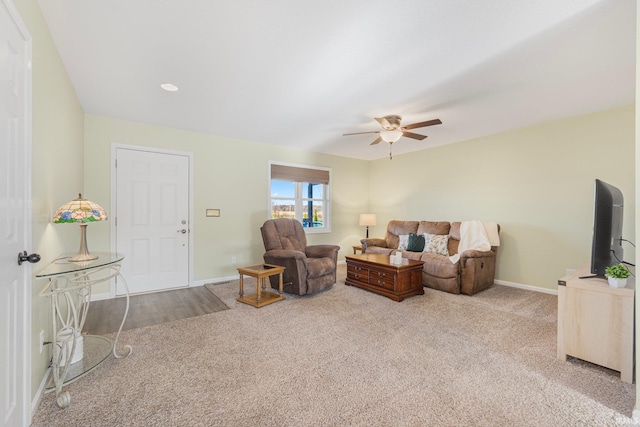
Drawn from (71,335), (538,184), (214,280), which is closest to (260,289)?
(214,280)

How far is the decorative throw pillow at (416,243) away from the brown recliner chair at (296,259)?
4.94ft

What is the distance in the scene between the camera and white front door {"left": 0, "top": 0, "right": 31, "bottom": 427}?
1233 mm

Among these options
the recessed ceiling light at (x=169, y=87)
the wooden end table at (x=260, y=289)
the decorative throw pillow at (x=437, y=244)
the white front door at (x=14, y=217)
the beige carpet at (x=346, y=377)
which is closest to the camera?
the white front door at (x=14, y=217)

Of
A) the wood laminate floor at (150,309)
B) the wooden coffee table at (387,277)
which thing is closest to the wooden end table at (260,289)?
the wood laminate floor at (150,309)

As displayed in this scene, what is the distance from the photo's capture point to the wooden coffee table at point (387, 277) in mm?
3643

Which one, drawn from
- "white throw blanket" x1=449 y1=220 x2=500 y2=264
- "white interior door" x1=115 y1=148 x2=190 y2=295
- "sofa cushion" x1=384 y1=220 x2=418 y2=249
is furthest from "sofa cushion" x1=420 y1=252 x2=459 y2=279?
"white interior door" x1=115 y1=148 x2=190 y2=295

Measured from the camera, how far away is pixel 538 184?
4.05 m

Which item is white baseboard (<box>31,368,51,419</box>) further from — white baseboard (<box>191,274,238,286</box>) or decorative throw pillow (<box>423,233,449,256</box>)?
decorative throw pillow (<box>423,233,449,256</box>)

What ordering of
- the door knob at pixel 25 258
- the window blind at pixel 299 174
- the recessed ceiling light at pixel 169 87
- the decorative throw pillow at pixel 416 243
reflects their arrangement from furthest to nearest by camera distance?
1. the window blind at pixel 299 174
2. the decorative throw pillow at pixel 416 243
3. the recessed ceiling light at pixel 169 87
4. the door knob at pixel 25 258

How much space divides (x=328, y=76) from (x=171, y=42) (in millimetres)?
1309

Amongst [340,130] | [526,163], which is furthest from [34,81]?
[526,163]

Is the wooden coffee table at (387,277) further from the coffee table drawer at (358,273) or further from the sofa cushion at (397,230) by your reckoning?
the sofa cushion at (397,230)

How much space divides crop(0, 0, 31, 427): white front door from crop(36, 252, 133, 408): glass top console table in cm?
17

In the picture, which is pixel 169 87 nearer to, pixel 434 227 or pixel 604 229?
pixel 604 229
